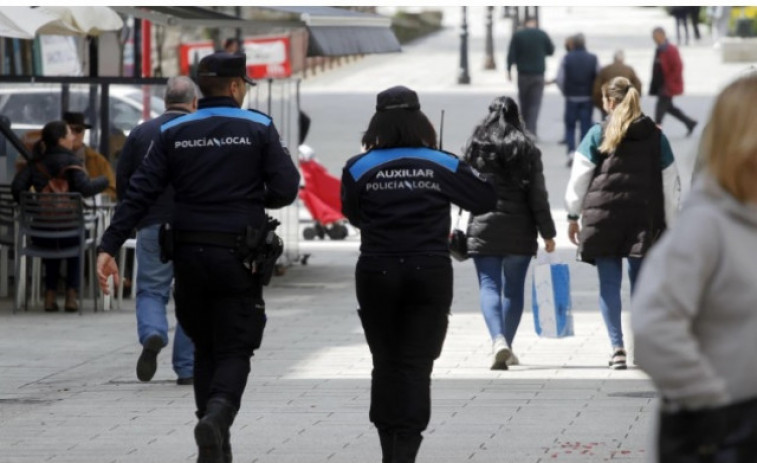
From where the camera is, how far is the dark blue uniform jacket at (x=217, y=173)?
22.1ft

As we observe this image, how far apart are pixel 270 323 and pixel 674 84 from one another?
1446cm

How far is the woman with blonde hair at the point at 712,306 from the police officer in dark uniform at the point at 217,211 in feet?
10.2

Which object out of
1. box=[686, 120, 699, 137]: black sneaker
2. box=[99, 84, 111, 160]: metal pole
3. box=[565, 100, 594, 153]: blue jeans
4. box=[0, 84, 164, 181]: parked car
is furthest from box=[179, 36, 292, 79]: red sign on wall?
box=[99, 84, 111, 160]: metal pole

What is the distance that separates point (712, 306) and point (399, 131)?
311 centimetres

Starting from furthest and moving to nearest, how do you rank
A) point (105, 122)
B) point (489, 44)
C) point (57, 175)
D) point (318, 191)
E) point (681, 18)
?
point (681, 18), point (489, 44), point (318, 191), point (105, 122), point (57, 175)

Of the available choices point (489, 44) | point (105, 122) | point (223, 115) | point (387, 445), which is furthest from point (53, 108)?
point (489, 44)

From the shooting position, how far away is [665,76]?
25.5 meters

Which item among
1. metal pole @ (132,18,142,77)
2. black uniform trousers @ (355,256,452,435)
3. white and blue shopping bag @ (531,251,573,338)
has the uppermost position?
black uniform trousers @ (355,256,452,435)

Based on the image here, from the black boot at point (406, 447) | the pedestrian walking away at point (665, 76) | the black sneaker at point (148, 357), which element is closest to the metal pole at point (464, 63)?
the pedestrian walking away at point (665, 76)

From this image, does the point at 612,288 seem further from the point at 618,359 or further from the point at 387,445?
the point at 387,445

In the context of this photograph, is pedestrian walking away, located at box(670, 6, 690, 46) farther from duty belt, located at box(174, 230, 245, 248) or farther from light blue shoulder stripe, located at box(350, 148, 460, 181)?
duty belt, located at box(174, 230, 245, 248)

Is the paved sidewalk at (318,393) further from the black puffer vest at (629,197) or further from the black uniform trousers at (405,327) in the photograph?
the black puffer vest at (629,197)

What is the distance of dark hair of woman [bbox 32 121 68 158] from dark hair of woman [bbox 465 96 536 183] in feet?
13.6

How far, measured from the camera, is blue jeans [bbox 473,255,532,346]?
9.66 meters
